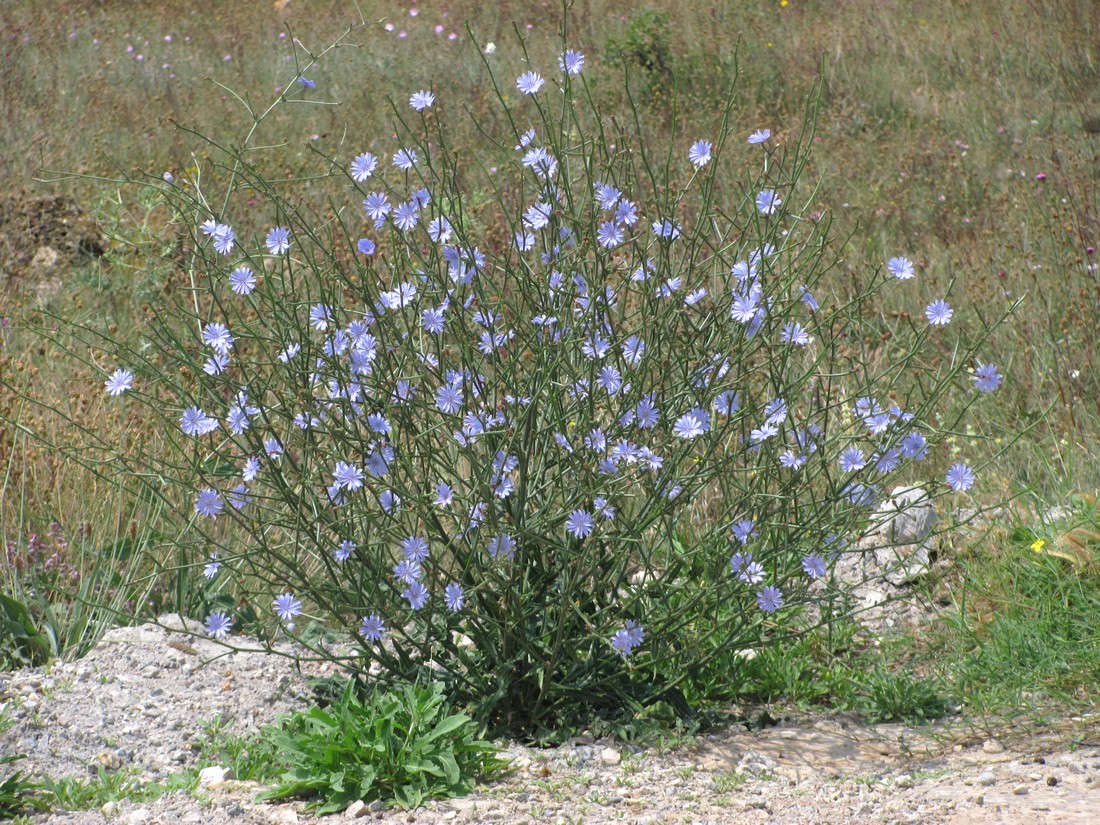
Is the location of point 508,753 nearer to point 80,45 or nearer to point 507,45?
point 507,45

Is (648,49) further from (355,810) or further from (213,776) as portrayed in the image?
(355,810)

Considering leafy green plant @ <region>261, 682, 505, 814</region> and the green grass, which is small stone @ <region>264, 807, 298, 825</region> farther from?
the green grass

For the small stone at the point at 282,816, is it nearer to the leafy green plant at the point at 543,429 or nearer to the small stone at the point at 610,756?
the leafy green plant at the point at 543,429

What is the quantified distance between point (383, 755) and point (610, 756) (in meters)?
0.60

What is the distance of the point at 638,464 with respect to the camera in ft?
8.70

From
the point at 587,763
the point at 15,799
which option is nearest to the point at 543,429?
the point at 587,763

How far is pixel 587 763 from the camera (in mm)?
2842

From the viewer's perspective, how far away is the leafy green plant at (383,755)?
2564 mm

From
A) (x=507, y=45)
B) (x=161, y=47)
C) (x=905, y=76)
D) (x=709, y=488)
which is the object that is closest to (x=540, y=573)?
(x=709, y=488)

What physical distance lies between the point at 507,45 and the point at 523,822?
9.44 metres

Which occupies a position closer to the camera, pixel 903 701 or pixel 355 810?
pixel 355 810

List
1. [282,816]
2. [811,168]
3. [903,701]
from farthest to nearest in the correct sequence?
[811,168], [903,701], [282,816]

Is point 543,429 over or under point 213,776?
over

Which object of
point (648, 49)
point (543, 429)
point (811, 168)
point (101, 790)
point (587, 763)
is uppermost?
point (648, 49)
